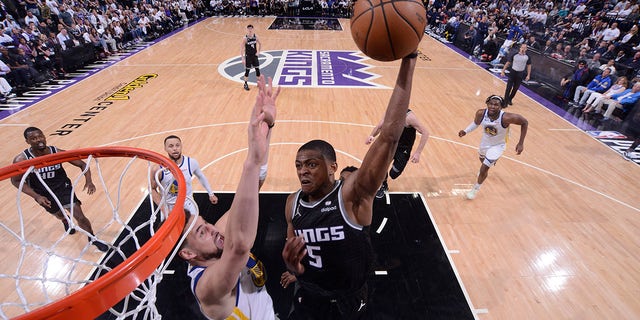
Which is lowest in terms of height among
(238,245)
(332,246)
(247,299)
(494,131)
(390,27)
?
(494,131)

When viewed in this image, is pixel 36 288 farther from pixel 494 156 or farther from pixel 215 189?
pixel 494 156

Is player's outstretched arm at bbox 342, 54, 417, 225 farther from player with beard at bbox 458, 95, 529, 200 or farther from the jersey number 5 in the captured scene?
player with beard at bbox 458, 95, 529, 200

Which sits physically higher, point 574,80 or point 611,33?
point 611,33

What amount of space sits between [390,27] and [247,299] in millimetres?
1829

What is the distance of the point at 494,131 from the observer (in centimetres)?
488

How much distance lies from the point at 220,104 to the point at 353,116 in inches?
135

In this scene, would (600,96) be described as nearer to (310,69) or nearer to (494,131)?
(494,131)

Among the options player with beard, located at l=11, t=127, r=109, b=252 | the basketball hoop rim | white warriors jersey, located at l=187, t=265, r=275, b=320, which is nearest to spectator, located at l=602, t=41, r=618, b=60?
white warriors jersey, located at l=187, t=265, r=275, b=320

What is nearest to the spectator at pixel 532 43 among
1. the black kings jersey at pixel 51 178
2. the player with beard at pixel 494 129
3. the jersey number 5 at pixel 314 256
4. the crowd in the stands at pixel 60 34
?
the player with beard at pixel 494 129

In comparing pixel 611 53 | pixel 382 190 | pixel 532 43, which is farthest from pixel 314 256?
pixel 532 43

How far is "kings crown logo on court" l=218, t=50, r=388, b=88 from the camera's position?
10.4 metres

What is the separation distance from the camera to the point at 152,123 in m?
7.46

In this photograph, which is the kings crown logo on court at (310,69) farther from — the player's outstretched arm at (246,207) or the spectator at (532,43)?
the player's outstretched arm at (246,207)

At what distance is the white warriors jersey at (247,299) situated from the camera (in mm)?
1901
